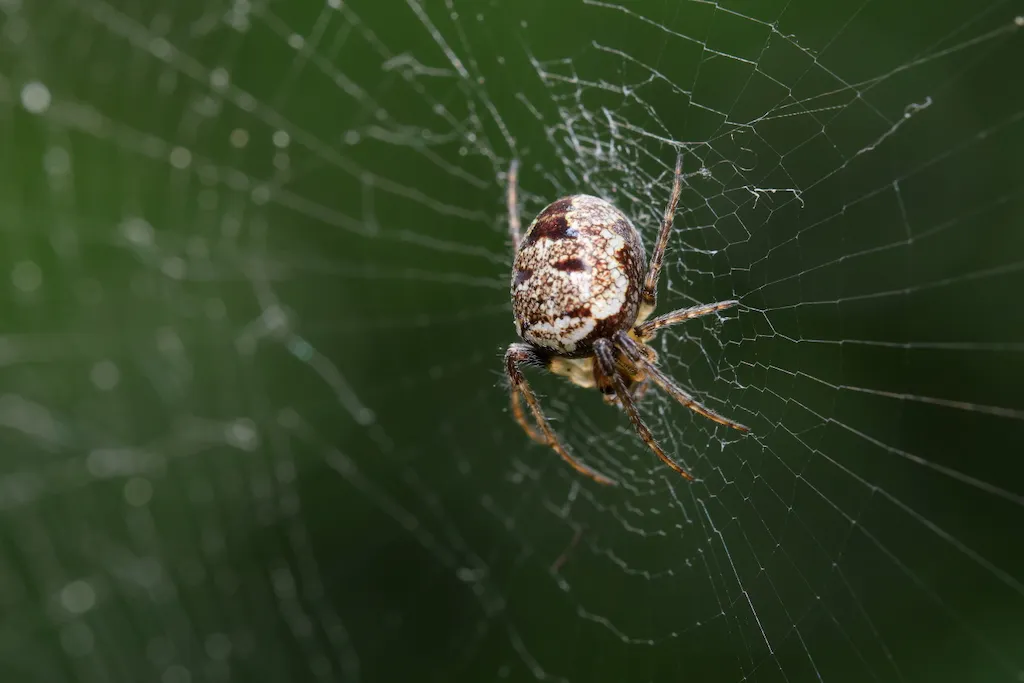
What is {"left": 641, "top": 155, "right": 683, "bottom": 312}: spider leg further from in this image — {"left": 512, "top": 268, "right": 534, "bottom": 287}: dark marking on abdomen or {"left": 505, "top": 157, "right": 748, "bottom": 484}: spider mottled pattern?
{"left": 512, "top": 268, "right": 534, "bottom": 287}: dark marking on abdomen

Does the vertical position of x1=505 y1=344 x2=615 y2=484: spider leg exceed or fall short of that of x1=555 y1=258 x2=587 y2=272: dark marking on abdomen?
it falls short

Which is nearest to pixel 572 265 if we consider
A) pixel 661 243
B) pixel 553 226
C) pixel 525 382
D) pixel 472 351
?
pixel 553 226

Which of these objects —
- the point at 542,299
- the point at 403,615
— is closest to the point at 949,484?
the point at 542,299

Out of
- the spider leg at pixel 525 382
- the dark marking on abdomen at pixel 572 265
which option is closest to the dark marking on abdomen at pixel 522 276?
the dark marking on abdomen at pixel 572 265

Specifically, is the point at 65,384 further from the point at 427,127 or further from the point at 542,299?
the point at 542,299

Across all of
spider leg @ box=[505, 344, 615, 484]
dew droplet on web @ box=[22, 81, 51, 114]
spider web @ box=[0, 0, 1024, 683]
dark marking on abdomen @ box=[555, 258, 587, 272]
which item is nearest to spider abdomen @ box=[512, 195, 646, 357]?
dark marking on abdomen @ box=[555, 258, 587, 272]

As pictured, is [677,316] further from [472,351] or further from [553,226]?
[472,351]
